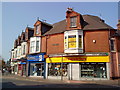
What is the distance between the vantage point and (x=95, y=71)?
2086 centimetres

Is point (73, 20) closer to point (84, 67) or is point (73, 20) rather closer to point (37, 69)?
point (84, 67)

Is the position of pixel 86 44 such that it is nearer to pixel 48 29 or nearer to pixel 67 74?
pixel 67 74

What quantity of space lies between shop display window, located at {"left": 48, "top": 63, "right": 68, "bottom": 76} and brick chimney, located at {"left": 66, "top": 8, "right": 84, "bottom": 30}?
617 cm

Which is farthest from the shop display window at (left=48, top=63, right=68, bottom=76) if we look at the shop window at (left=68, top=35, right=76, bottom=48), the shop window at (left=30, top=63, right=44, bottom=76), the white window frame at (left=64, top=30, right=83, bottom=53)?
the shop window at (left=68, top=35, right=76, bottom=48)

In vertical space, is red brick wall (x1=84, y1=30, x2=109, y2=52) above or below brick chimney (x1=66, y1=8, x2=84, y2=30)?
below

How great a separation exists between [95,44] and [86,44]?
1332mm

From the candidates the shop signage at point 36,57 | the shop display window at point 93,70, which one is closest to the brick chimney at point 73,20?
the shop display window at point 93,70

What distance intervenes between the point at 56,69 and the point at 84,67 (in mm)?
4843

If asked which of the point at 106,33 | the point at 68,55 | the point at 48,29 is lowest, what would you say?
the point at 68,55

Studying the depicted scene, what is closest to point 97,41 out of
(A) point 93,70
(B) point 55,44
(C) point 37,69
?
(A) point 93,70

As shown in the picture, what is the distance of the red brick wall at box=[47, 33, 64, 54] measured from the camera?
23.4m

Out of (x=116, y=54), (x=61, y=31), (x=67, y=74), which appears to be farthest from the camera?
(x=61, y=31)

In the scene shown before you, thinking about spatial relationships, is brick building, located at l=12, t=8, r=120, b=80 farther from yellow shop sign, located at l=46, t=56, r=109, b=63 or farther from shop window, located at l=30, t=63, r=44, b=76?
shop window, located at l=30, t=63, r=44, b=76

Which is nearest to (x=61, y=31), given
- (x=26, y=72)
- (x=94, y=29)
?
(x=94, y=29)
